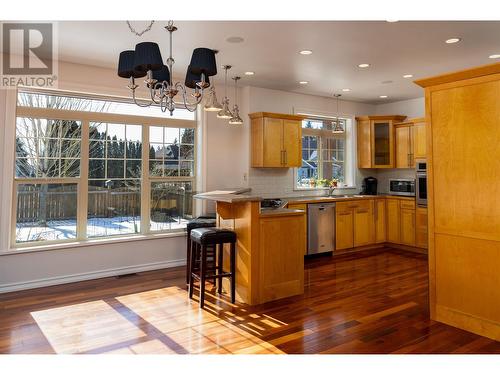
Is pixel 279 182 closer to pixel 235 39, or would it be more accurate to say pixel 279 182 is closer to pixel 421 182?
pixel 421 182

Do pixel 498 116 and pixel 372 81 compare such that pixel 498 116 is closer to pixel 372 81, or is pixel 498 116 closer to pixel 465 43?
pixel 465 43

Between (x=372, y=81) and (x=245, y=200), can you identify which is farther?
(x=372, y=81)

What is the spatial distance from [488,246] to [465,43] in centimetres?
239

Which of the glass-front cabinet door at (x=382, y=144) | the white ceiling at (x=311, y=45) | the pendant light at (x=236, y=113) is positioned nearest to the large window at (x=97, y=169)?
the white ceiling at (x=311, y=45)

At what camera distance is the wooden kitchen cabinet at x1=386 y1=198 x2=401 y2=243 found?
6533 millimetres

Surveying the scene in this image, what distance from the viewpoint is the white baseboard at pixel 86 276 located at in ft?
13.7

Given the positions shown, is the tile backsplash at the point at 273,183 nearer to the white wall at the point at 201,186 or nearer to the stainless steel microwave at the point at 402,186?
the white wall at the point at 201,186

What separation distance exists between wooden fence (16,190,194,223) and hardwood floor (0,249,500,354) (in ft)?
3.00

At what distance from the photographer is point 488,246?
2902 millimetres

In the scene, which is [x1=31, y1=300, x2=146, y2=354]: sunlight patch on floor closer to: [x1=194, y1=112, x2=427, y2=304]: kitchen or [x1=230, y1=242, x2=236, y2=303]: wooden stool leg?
[x1=230, y1=242, x2=236, y2=303]: wooden stool leg

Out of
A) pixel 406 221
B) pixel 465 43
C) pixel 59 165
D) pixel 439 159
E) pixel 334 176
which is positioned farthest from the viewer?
pixel 334 176

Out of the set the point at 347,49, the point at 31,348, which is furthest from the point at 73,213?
the point at 347,49

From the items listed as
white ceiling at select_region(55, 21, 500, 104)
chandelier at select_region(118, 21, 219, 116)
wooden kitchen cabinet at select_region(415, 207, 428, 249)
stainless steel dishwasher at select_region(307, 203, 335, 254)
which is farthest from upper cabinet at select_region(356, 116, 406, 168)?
chandelier at select_region(118, 21, 219, 116)
